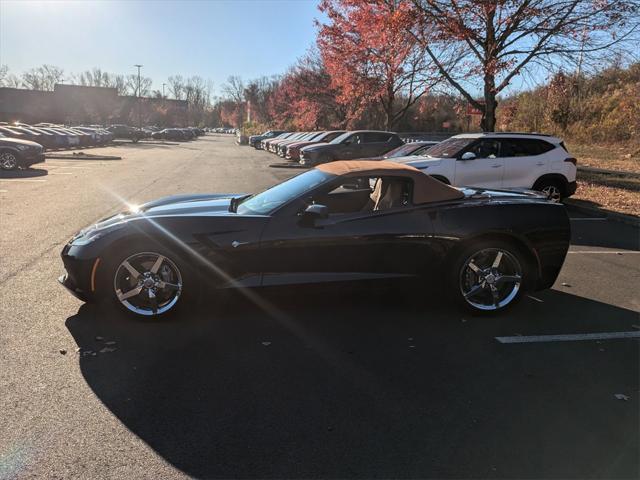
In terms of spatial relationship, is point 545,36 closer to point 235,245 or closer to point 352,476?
point 235,245

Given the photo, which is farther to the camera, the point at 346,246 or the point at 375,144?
the point at 375,144

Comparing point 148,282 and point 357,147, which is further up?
point 357,147

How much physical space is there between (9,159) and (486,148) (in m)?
16.1

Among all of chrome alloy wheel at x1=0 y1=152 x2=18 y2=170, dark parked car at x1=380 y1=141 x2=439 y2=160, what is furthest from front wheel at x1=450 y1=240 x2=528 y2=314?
chrome alloy wheel at x1=0 y1=152 x2=18 y2=170

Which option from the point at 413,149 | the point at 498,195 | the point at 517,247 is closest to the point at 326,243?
the point at 517,247

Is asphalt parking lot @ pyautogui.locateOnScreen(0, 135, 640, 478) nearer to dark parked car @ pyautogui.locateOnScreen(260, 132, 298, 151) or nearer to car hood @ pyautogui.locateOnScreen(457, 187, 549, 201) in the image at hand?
car hood @ pyautogui.locateOnScreen(457, 187, 549, 201)

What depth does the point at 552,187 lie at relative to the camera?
10.4 m

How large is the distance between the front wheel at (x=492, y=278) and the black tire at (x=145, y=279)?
93.6 inches

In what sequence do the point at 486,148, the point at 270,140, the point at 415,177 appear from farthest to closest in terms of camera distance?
the point at 270,140
the point at 486,148
the point at 415,177

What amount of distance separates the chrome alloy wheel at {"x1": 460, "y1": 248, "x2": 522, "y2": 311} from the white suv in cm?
582

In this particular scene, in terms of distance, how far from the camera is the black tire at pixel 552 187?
1038 centimetres

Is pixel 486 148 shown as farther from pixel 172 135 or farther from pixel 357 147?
pixel 172 135

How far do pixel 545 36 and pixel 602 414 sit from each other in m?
13.7

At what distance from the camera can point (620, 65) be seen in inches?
564
